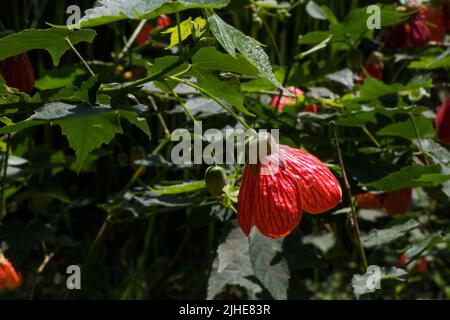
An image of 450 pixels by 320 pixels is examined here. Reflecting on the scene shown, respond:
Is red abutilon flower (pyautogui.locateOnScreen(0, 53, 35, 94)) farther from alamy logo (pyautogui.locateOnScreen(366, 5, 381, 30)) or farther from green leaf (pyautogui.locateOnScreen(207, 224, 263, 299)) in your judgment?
alamy logo (pyautogui.locateOnScreen(366, 5, 381, 30))

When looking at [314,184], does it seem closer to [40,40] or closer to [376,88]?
[40,40]

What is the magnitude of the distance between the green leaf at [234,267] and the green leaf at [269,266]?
0.02 m

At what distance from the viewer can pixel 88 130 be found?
28.2 inches

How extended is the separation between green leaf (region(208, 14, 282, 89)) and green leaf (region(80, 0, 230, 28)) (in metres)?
0.03

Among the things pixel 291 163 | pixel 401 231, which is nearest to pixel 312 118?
pixel 401 231

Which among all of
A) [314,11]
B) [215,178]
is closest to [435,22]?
[314,11]

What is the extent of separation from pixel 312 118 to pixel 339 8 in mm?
1344

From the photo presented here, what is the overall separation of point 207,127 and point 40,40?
57 centimetres

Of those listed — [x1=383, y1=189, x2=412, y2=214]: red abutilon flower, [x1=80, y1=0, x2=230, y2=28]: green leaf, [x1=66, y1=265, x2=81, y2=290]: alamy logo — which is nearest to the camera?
[x1=80, y1=0, x2=230, y2=28]: green leaf

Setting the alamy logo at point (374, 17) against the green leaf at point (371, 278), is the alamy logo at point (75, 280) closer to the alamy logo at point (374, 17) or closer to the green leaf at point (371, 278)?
the green leaf at point (371, 278)

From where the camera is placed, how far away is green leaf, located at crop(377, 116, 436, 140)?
1075 mm

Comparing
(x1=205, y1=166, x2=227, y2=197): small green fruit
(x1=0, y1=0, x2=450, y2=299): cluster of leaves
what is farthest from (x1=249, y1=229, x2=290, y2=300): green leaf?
(x1=205, y1=166, x2=227, y2=197): small green fruit

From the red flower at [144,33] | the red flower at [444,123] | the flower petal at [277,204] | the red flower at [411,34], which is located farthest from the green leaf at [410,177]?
the red flower at [144,33]

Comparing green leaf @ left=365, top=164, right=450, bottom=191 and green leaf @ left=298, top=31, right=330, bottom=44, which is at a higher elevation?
green leaf @ left=298, top=31, right=330, bottom=44
